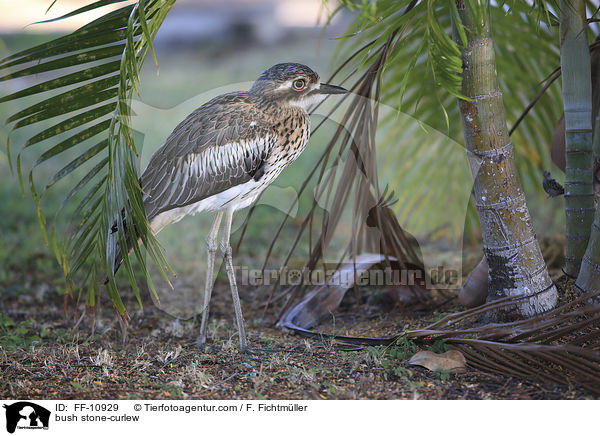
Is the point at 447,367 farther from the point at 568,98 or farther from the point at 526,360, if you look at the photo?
the point at 568,98

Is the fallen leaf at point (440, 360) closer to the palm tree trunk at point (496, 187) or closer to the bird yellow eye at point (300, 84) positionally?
the palm tree trunk at point (496, 187)

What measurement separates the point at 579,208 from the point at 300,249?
64.4 inches

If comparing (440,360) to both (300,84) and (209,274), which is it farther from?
(300,84)

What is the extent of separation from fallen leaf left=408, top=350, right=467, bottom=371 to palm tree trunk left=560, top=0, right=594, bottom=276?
62 centimetres

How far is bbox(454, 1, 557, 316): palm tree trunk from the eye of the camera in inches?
67.1

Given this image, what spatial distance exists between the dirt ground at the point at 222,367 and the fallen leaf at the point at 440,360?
0.8 inches

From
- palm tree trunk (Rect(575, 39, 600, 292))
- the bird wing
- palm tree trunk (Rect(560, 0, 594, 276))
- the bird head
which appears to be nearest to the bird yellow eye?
the bird head

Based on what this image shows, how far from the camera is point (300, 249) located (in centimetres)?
324

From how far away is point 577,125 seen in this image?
1.84 m

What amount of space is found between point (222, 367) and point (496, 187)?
1.01 meters

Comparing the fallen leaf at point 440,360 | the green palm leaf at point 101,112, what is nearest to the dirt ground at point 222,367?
the fallen leaf at point 440,360
